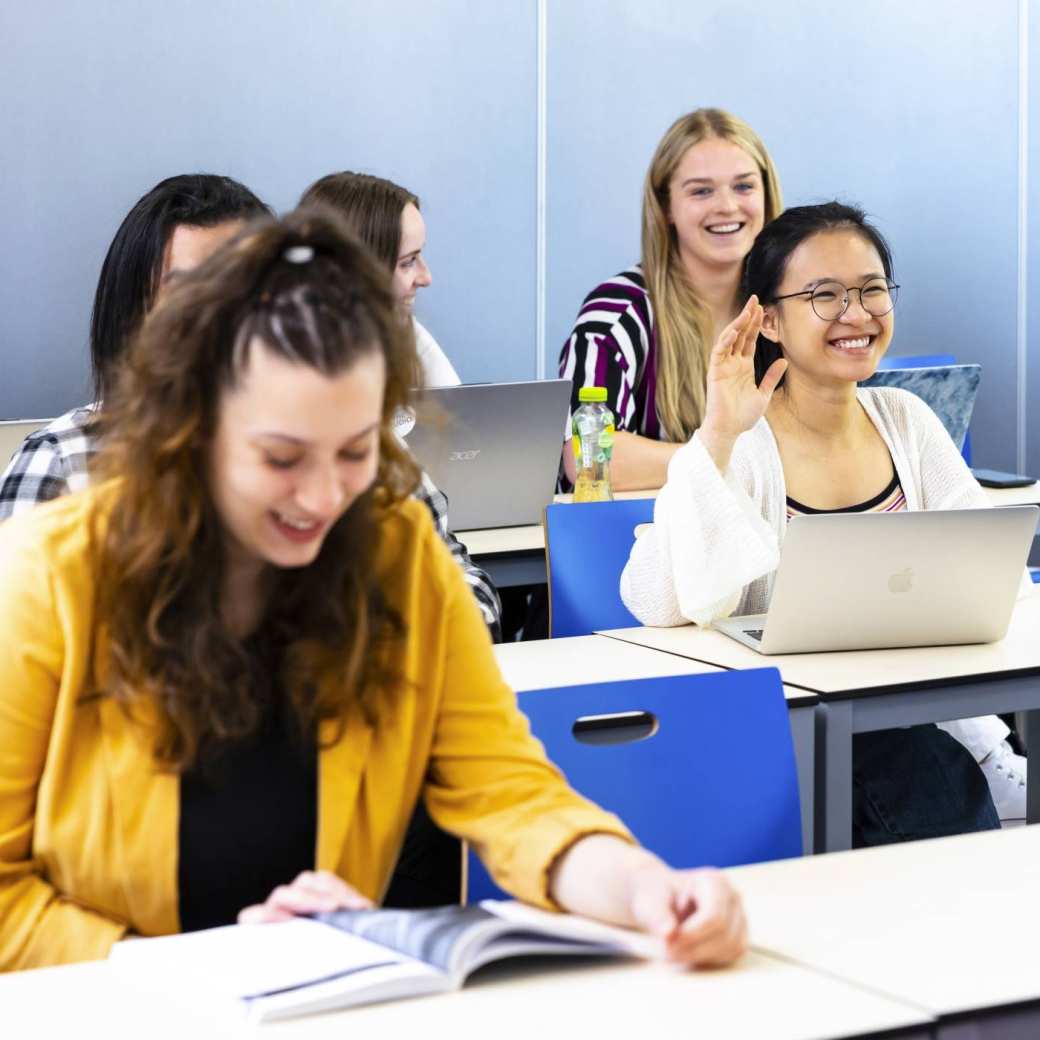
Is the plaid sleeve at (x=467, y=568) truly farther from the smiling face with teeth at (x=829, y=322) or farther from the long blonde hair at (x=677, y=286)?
the long blonde hair at (x=677, y=286)

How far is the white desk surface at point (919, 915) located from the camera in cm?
114

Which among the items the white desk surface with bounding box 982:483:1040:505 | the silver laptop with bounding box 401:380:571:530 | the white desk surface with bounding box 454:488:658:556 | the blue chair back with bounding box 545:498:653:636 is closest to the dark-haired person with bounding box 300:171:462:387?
the silver laptop with bounding box 401:380:571:530

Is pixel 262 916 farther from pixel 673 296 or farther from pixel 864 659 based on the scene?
pixel 673 296

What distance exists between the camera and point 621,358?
3.58 meters

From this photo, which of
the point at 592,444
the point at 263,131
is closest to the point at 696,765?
the point at 592,444

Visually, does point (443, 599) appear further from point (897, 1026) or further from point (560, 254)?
point (560, 254)

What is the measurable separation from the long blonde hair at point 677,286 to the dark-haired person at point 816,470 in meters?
0.89

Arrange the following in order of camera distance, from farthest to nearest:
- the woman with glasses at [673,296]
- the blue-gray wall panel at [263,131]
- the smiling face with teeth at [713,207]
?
the blue-gray wall panel at [263,131], the smiling face with teeth at [713,207], the woman with glasses at [673,296]

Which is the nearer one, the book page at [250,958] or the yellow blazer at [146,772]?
the book page at [250,958]

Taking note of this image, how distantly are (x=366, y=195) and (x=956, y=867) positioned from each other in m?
1.88

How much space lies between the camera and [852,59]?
5.28 meters

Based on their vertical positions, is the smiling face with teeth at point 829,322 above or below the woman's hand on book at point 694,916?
above

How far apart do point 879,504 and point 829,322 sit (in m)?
0.30

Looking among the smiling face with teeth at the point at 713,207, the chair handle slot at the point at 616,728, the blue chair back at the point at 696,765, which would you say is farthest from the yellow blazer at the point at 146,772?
the smiling face with teeth at the point at 713,207
